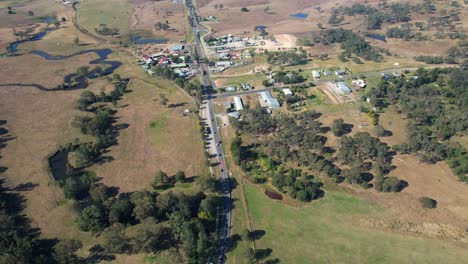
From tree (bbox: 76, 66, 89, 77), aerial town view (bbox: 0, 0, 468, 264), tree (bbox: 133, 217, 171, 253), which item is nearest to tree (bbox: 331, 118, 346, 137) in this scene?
aerial town view (bbox: 0, 0, 468, 264)

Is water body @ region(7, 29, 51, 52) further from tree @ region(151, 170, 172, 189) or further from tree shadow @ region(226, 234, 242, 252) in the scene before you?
tree shadow @ region(226, 234, 242, 252)

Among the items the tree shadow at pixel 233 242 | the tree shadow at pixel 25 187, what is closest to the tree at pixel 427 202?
the tree shadow at pixel 233 242

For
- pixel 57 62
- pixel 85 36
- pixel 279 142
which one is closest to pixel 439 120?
pixel 279 142

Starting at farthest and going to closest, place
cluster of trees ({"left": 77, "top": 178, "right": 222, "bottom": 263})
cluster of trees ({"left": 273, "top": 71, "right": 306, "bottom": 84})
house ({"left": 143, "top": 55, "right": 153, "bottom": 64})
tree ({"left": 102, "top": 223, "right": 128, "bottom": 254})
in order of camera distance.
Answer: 1. house ({"left": 143, "top": 55, "right": 153, "bottom": 64})
2. cluster of trees ({"left": 273, "top": 71, "right": 306, "bottom": 84})
3. cluster of trees ({"left": 77, "top": 178, "right": 222, "bottom": 263})
4. tree ({"left": 102, "top": 223, "right": 128, "bottom": 254})

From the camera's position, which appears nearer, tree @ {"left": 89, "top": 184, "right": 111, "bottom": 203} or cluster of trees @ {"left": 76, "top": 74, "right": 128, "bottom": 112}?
tree @ {"left": 89, "top": 184, "right": 111, "bottom": 203}

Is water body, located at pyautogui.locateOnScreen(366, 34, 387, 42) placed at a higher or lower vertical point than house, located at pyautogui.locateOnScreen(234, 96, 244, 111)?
higher

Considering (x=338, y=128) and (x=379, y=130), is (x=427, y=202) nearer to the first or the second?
(x=379, y=130)
